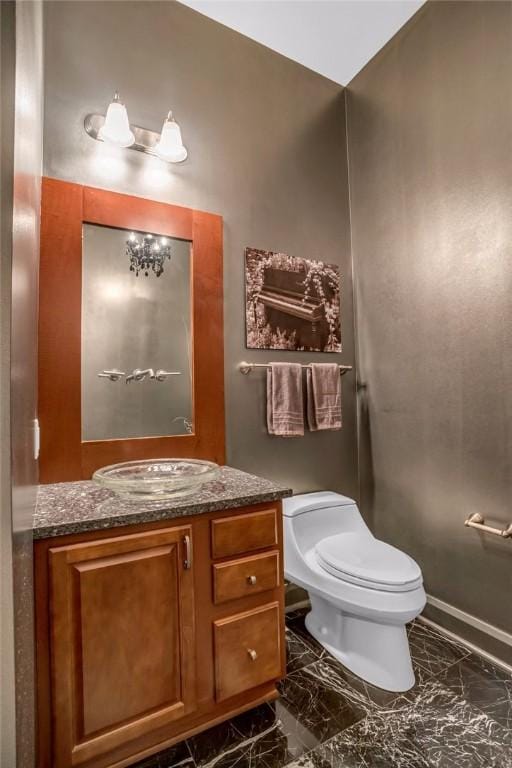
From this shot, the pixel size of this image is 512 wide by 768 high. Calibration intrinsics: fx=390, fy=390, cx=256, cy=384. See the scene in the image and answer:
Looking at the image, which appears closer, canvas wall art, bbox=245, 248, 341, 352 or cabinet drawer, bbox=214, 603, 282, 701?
cabinet drawer, bbox=214, 603, 282, 701

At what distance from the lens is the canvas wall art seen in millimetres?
1946

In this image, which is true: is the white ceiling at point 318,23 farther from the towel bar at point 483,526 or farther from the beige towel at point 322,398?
the towel bar at point 483,526

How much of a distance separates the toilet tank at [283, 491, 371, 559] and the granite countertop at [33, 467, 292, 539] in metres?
0.43

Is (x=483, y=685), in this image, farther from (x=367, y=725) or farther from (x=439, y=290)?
(x=439, y=290)

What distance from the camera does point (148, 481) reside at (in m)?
1.26

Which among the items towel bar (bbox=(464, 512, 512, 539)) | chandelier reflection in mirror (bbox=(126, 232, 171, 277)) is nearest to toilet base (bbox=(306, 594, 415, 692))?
towel bar (bbox=(464, 512, 512, 539))

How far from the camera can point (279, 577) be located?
1.39 meters

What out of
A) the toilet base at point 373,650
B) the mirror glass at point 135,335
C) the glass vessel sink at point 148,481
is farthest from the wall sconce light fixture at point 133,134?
the toilet base at point 373,650

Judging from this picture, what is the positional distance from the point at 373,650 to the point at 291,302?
160 cm

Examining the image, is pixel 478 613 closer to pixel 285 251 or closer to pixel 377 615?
pixel 377 615

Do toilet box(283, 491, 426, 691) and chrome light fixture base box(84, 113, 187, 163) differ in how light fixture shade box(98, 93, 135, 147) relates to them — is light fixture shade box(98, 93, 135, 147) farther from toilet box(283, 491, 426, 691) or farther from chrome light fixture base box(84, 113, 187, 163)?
toilet box(283, 491, 426, 691)

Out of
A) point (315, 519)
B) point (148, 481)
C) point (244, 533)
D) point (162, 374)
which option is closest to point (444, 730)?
point (315, 519)

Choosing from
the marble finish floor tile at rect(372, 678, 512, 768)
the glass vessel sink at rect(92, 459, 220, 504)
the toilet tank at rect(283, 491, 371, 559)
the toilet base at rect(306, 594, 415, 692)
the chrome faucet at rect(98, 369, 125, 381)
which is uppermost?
the chrome faucet at rect(98, 369, 125, 381)

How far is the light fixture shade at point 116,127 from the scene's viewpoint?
157 centimetres
